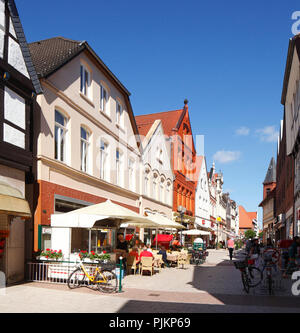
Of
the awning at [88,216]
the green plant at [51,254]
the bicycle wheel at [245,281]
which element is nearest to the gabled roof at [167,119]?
the awning at [88,216]

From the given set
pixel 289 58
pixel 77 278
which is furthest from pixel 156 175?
pixel 77 278

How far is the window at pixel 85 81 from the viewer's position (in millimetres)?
18281

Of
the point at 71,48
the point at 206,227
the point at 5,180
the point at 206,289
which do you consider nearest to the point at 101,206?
the point at 5,180

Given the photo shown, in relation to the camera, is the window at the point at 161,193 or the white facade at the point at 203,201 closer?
the window at the point at 161,193

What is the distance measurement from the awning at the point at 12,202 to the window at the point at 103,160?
27.5ft

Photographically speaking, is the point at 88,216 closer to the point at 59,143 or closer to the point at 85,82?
the point at 59,143

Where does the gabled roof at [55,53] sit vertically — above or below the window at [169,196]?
above

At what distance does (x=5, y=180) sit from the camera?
12.1 metres

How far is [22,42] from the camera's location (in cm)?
1324

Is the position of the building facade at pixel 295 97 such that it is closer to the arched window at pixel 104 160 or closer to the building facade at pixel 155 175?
the building facade at pixel 155 175

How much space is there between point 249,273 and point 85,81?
445 inches

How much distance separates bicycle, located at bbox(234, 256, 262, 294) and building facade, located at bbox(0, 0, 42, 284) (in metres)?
6.44

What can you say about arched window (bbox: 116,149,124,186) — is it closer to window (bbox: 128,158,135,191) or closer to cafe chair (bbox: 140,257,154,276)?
window (bbox: 128,158,135,191)
